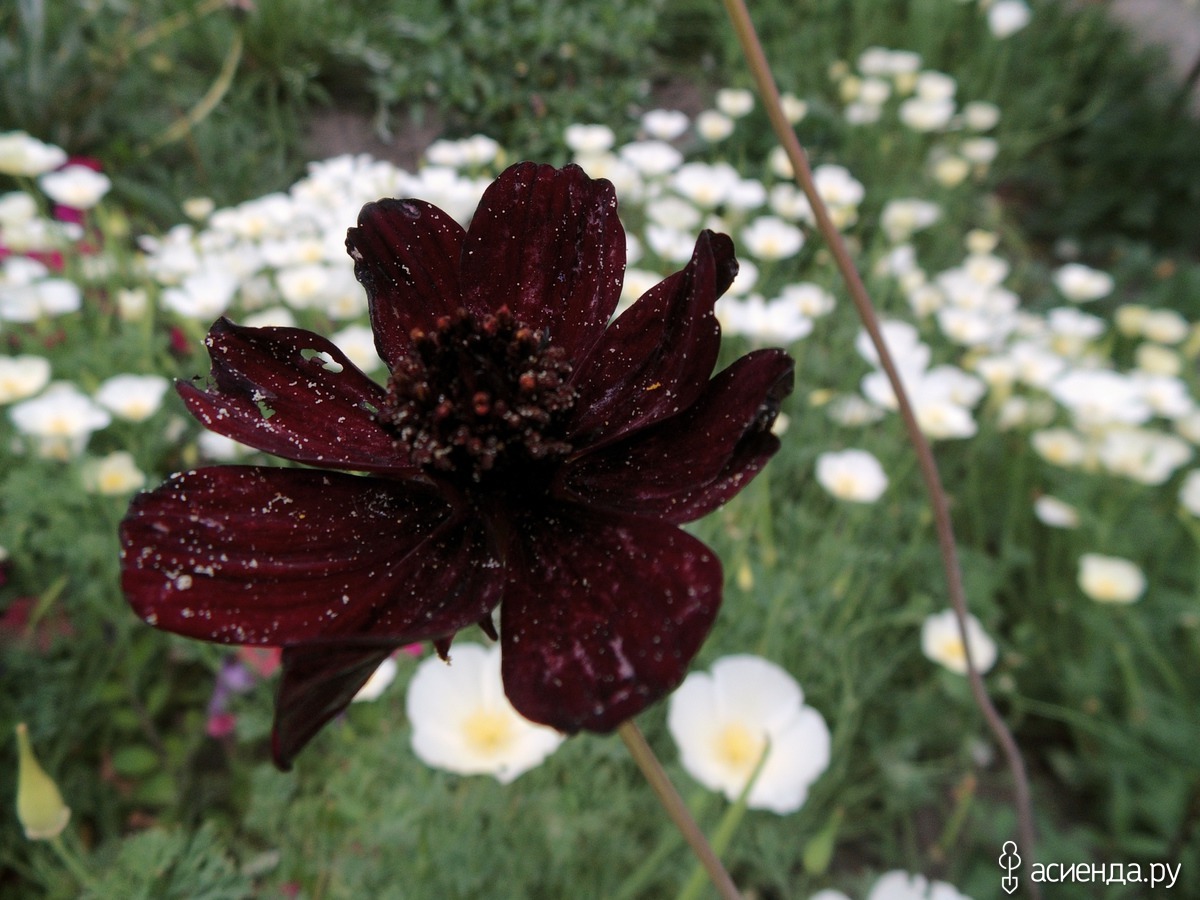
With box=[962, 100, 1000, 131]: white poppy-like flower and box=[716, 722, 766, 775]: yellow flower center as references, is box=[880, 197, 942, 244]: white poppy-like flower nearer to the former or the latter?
box=[962, 100, 1000, 131]: white poppy-like flower

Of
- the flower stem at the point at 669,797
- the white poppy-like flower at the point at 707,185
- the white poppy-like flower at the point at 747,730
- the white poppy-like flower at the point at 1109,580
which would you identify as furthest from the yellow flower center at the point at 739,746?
the white poppy-like flower at the point at 707,185

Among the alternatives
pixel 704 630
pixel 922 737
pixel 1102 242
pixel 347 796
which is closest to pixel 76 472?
pixel 347 796

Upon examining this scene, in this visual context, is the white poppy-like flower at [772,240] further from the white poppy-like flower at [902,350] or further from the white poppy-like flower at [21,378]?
the white poppy-like flower at [21,378]

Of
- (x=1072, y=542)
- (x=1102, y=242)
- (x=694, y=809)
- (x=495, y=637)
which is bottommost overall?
(x=1072, y=542)

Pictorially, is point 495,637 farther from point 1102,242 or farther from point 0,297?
point 1102,242

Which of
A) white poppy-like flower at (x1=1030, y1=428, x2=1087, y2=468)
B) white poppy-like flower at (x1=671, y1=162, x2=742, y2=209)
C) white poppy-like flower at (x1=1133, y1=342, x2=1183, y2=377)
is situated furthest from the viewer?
white poppy-like flower at (x1=1133, y1=342, x2=1183, y2=377)

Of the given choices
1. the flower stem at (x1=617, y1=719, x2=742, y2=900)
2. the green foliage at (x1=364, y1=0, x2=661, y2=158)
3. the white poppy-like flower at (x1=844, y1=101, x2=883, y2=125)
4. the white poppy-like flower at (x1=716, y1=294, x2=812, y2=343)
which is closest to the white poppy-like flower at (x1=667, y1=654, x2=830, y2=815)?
the flower stem at (x1=617, y1=719, x2=742, y2=900)
